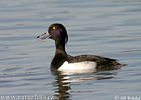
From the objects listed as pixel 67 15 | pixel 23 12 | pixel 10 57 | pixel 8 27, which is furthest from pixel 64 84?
pixel 23 12

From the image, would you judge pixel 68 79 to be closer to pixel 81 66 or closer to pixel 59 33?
pixel 81 66

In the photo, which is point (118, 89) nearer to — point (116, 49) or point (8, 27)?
point (116, 49)

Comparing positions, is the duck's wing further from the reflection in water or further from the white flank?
the reflection in water

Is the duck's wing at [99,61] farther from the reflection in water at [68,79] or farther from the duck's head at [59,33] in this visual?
the duck's head at [59,33]

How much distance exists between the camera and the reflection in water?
8.91 meters

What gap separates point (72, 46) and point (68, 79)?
4.05 meters

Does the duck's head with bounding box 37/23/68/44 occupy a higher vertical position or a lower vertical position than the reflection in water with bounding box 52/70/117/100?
higher

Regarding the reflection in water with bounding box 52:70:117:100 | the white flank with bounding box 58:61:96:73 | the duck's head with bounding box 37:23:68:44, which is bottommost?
the reflection in water with bounding box 52:70:117:100

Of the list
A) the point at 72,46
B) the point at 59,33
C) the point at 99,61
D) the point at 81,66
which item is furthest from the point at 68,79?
the point at 72,46

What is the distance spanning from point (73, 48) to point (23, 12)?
6616 millimetres

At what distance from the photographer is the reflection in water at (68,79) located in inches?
351

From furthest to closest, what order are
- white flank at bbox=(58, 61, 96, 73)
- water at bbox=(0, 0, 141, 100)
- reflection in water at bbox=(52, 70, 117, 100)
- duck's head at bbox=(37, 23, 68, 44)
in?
duck's head at bbox=(37, 23, 68, 44) < white flank at bbox=(58, 61, 96, 73) < water at bbox=(0, 0, 141, 100) < reflection in water at bbox=(52, 70, 117, 100)

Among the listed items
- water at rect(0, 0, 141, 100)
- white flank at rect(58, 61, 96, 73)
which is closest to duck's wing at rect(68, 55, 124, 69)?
white flank at rect(58, 61, 96, 73)

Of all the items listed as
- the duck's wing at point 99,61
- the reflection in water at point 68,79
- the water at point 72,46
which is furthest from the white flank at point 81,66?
the water at point 72,46
